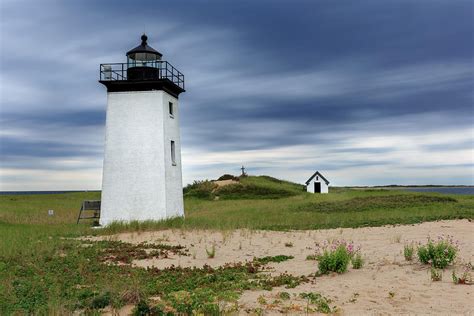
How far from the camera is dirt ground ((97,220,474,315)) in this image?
906 cm

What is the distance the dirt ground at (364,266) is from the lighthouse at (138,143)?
10.7 ft

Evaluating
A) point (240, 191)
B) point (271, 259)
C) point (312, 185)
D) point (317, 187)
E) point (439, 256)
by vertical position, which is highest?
point (312, 185)

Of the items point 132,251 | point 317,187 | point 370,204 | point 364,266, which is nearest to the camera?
point 364,266

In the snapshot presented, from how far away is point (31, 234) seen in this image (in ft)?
69.1

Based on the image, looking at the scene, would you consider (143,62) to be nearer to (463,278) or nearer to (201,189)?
(463,278)

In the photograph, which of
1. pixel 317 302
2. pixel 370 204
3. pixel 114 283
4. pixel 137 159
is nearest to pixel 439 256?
pixel 317 302

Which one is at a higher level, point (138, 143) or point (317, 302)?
point (138, 143)

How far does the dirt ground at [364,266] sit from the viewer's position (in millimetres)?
Result: 9062

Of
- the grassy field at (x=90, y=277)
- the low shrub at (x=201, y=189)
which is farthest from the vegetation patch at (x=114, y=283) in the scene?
the low shrub at (x=201, y=189)

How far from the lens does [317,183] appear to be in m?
60.2

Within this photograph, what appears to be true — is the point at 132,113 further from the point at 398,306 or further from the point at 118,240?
the point at 398,306

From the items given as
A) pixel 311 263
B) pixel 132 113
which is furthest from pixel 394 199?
pixel 311 263

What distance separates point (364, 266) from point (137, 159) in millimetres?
15783

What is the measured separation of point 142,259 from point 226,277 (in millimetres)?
4621
